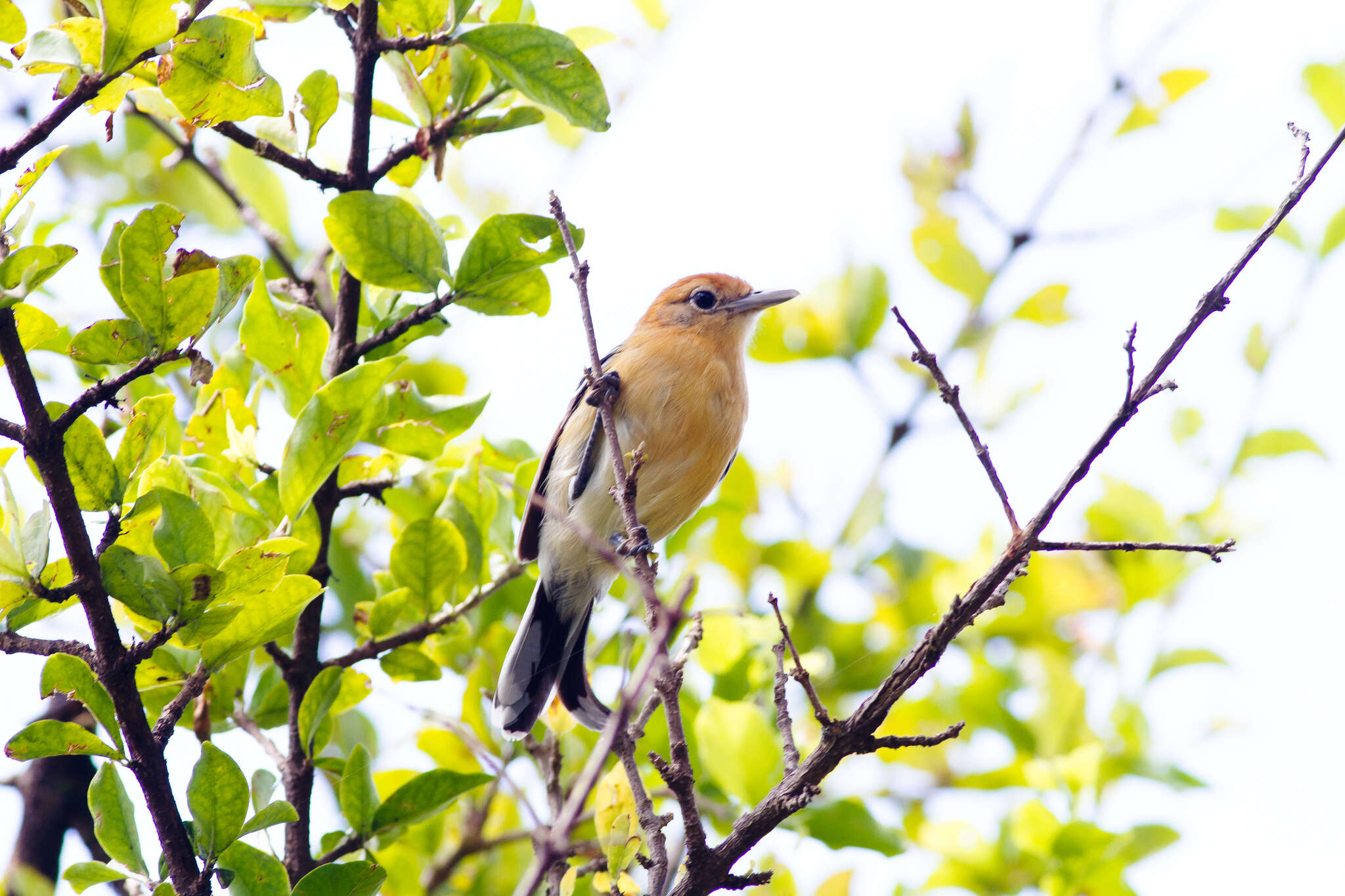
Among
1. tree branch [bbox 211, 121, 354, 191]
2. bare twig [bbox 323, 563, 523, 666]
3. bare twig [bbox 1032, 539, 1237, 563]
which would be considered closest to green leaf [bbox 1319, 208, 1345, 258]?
bare twig [bbox 1032, 539, 1237, 563]

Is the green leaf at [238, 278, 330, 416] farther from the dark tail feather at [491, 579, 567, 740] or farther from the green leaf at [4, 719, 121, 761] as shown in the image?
the dark tail feather at [491, 579, 567, 740]

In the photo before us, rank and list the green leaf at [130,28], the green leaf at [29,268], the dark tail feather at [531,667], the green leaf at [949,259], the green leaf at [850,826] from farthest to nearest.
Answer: the green leaf at [949,259], the dark tail feather at [531,667], the green leaf at [850,826], the green leaf at [130,28], the green leaf at [29,268]

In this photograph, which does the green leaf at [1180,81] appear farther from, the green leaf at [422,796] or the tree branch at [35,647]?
the tree branch at [35,647]

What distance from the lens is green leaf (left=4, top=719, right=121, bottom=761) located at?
2.17 metres

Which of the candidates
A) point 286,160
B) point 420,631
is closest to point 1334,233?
point 420,631

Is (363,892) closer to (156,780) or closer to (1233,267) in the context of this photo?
(156,780)

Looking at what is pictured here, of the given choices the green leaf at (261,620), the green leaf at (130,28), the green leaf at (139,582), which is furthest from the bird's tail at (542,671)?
the green leaf at (130,28)

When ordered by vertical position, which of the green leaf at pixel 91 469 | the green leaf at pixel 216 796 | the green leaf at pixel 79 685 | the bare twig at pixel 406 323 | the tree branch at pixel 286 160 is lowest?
the green leaf at pixel 216 796

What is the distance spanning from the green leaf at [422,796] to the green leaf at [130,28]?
5.41ft

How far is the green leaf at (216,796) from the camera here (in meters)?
2.19

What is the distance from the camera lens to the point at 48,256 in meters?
2.00

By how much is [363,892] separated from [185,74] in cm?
172

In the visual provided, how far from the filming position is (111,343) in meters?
2.23

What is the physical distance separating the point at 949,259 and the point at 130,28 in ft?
10.7
